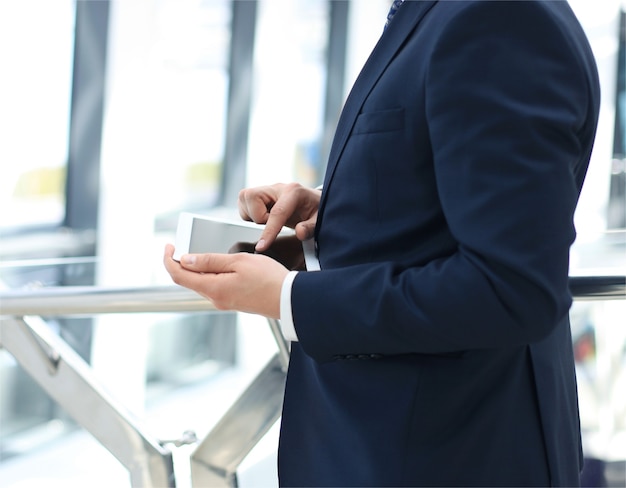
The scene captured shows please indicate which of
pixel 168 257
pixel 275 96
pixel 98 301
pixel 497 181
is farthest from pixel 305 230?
pixel 275 96

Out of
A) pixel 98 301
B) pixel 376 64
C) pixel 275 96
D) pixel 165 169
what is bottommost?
pixel 165 169

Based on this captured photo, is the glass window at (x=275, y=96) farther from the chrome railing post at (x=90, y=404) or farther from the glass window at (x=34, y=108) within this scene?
the chrome railing post at (x=90, y=404)

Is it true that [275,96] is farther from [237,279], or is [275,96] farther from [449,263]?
[449,263]

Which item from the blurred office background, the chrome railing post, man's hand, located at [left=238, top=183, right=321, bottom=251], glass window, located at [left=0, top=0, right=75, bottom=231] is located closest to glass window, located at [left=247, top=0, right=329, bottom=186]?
the blurred office background

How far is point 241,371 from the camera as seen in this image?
1561 millimetres

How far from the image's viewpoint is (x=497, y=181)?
707 mm

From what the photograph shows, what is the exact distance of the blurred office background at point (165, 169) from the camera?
1.60m

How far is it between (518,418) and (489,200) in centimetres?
26

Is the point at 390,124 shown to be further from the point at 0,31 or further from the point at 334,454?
the point at 0,31

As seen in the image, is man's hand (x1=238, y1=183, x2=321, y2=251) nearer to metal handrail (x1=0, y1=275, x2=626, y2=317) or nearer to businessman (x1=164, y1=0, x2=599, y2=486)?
businessman (x1=164, y1=0, x2=599, y2=486)

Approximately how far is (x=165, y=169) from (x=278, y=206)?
3.78m

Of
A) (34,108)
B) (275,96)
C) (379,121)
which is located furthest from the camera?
(275,96)

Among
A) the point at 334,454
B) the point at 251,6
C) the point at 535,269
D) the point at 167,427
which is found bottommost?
the point at 167,427

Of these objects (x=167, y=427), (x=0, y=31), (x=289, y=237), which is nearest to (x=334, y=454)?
(x=289, y=237)
